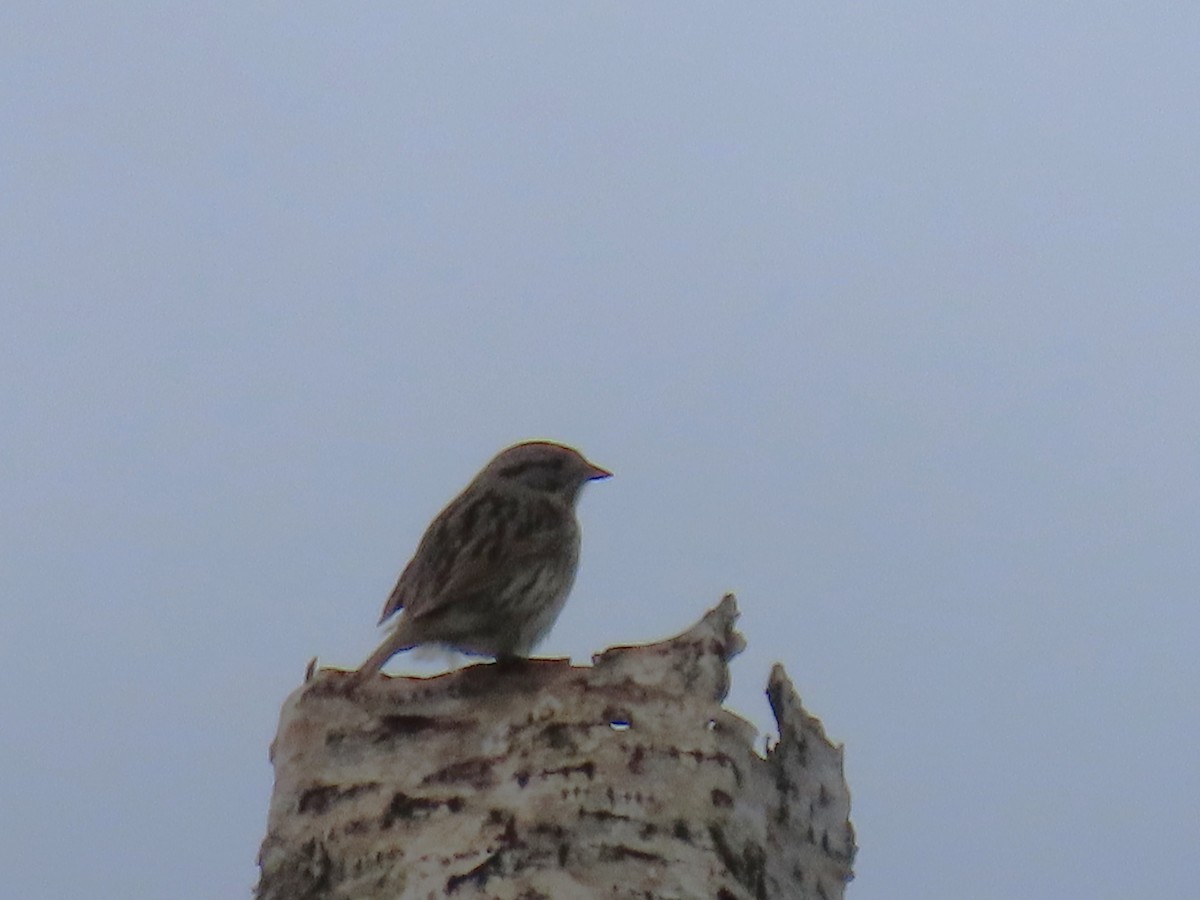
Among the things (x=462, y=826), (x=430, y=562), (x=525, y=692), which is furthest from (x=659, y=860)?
(x=430, y=562)

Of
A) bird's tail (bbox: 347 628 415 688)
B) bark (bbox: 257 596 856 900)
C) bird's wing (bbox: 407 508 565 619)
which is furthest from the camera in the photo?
bird's wing (bbox: 407 508 565 619)

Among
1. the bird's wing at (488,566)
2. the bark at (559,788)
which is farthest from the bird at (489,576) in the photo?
the bark at (559,788)

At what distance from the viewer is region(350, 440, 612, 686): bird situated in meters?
7.08

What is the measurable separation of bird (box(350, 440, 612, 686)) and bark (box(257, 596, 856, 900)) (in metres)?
1.03

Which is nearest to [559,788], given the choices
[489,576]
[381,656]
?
[381,656]

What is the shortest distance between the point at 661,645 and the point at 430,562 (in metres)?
2.01

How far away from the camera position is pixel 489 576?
7.21 m

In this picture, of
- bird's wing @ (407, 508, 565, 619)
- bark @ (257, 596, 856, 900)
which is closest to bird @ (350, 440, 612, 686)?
bird's wing @ (407, 508, 565, 619)

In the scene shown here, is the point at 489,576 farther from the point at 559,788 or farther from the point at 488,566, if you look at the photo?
the point at 559,788

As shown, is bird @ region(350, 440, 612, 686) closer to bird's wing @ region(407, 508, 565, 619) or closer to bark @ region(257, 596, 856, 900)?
bird's wing @ region(407, 508, 565, 619)

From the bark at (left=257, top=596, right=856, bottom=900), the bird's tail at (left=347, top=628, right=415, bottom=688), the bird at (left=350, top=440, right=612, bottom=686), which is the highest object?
the bird at (left=350, top=440, right=612, bottom=686)

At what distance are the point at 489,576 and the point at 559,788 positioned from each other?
2408 mm

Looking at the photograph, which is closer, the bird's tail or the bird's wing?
the bird's tail

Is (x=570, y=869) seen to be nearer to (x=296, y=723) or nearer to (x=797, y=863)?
(x=797, y=863)
